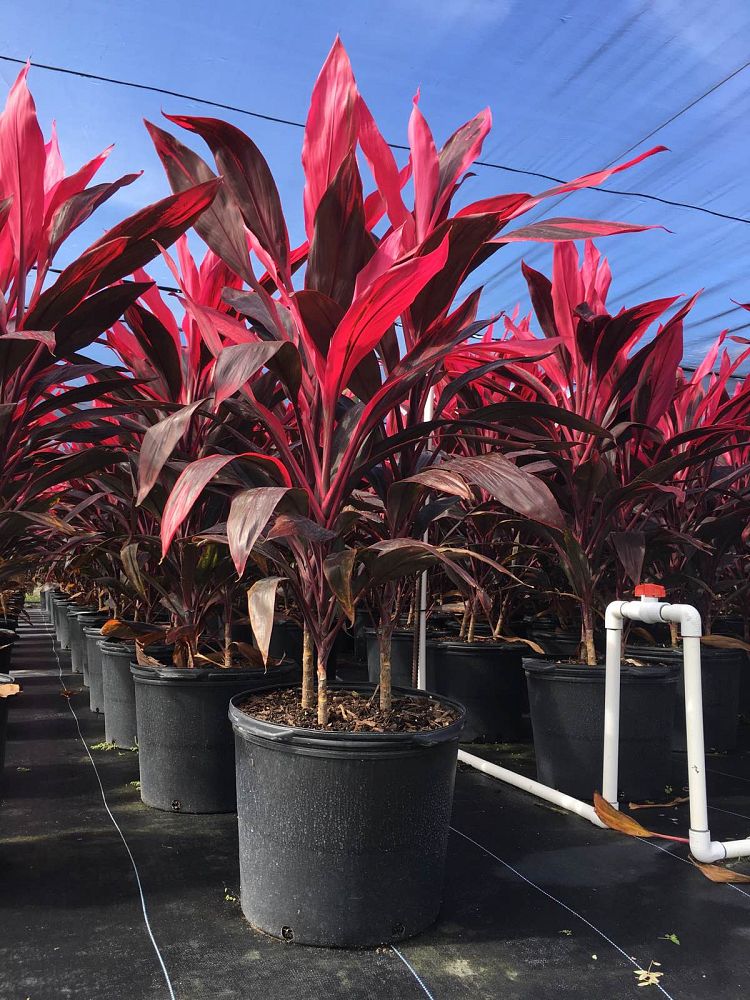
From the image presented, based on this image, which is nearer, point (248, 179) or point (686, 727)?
point (248, 179)

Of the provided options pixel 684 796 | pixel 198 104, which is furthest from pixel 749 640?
pixel 198 104

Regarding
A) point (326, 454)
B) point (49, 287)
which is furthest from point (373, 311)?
point (49, 287)

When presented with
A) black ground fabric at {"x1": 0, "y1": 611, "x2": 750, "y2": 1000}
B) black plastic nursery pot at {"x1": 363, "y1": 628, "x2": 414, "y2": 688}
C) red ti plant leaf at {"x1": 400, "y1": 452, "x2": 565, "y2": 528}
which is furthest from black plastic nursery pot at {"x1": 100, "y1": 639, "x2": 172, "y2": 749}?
red ti plant leaf at {"x1": 400, "y1": 452, "x2": 565, "y2": 528}

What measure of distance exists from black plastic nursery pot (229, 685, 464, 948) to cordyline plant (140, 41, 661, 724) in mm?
115

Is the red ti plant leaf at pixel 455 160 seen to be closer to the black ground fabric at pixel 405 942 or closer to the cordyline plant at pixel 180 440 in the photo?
the cordyline plant at pixel 180 440

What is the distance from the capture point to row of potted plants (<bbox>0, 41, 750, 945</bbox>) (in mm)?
1042

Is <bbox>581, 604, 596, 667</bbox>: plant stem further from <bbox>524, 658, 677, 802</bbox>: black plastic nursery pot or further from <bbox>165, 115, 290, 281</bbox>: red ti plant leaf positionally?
<bbox>165, 115, 290, 281</bbox>: red ti plant leaf

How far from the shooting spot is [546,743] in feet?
5.95

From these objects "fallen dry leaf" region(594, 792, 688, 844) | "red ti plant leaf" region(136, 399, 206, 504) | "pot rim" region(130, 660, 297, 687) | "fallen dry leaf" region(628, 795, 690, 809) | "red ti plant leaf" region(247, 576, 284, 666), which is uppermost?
"red ti plant leaf" region(136, 399, 206, 504)

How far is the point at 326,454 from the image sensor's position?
3.70ft

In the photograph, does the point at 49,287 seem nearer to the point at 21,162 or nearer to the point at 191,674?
the point at 21,162

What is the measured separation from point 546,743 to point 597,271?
47.1 inches

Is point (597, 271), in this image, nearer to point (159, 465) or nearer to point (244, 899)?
point (159, 465)

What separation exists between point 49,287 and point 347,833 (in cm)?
91
